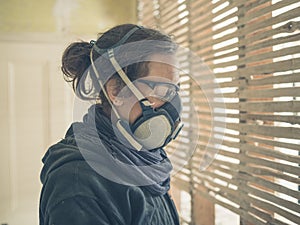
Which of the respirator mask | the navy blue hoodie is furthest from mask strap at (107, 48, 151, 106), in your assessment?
the navy blue hoodie

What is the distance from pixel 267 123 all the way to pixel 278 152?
6.7 inches

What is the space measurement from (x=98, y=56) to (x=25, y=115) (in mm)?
1460

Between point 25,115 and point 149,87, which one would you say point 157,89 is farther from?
point 25,115

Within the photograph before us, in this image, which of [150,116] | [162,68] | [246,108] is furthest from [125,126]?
[246,108]

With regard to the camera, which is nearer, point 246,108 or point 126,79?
point 126,79

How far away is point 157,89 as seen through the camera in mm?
926

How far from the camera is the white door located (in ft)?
7.18

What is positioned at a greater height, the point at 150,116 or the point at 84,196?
the point at 150,116

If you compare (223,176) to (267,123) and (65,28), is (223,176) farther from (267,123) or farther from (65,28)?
(65,28)

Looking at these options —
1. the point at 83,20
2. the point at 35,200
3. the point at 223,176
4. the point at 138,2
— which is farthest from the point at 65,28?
the point at 223,176

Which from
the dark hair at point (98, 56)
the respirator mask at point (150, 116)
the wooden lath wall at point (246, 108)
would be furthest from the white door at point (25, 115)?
the respirator mask at point (150, 116)

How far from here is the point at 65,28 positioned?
230 cm

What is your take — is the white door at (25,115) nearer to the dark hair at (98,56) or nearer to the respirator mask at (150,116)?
the dark hair at (98,56)

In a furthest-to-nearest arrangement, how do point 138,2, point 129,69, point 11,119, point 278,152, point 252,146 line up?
point 138,2
point 11,119
point 252,146
point 278,152
point 129,69
